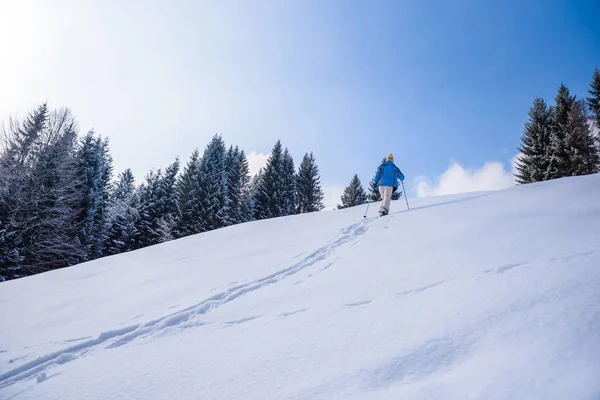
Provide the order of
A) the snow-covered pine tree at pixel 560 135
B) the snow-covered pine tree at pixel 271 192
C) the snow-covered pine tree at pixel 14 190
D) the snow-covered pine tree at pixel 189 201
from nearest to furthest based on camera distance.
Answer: the snow-covered pine tree at pixel 14 190 < the snow-covered pine tree at pixel 560 135 < the snow-covered pine tree at pixel 189 201 < the snow-covered pine tree at pixel 271 192

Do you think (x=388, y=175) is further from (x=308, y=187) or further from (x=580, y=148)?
(x=308, y=187)

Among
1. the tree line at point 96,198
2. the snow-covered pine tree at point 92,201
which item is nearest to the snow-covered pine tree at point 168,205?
the tree line at point 96,198

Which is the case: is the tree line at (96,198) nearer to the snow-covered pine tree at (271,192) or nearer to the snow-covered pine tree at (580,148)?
the snow-covered pine tree at (271,192)

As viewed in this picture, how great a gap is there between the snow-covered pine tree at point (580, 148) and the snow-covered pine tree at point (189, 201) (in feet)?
95.9

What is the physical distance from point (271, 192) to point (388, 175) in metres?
22.4

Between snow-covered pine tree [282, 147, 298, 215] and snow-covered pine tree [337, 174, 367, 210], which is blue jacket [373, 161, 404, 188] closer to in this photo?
snow-covered pine tree [282, 147, 298, 215]

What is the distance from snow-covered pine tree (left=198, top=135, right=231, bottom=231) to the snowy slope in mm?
20564

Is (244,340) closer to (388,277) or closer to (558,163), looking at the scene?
(388,277)

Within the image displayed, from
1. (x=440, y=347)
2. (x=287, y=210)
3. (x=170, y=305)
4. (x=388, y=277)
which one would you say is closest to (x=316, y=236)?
(x=388, y=277)

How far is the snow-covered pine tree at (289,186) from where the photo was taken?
29.6m

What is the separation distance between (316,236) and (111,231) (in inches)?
1113

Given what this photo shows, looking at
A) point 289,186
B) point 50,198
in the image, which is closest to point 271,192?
point 289,186

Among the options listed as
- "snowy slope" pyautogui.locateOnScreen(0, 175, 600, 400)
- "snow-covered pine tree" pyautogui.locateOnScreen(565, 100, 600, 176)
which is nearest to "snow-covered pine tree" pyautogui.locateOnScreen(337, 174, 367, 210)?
"snow-covered pine tree" pyautogui.locateOnScreen(565, 100, 600, 176)

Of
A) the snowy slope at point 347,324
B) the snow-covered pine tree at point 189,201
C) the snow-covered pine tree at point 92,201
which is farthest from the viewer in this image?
the snow-covered pine tree at point 189,201
